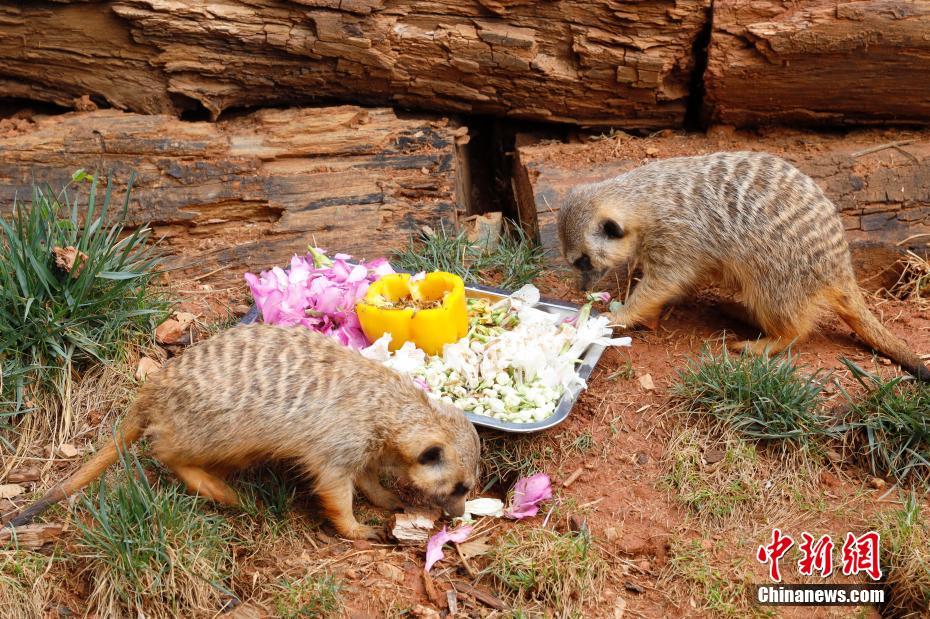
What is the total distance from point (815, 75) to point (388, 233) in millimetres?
3103

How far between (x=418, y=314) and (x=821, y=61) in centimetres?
337

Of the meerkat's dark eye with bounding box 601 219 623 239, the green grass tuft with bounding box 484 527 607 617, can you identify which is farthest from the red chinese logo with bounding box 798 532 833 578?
the meerkat's dark eye with bounding box 601 219 623 239

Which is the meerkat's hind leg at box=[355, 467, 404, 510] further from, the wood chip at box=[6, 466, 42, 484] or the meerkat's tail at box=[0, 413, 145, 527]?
the wood chip at box=[6, 466, 42, 484]

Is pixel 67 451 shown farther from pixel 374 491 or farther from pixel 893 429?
pixel 893 429

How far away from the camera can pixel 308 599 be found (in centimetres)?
335

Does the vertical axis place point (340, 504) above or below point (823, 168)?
below

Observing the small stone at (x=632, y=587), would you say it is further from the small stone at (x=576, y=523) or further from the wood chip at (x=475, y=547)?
the wood chip at (x=475, y=547)

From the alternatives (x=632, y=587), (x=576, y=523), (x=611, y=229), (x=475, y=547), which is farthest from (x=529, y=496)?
(x=611, y=229)

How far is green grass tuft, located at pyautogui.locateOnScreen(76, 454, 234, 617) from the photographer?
3256 millimetres

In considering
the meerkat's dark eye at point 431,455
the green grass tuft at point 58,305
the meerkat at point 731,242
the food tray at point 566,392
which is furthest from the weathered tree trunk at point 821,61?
the green grass tuft at point 58,305

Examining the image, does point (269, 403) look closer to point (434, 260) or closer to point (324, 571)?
point (324, 571)

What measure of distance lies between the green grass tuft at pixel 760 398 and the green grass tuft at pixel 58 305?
2985mm

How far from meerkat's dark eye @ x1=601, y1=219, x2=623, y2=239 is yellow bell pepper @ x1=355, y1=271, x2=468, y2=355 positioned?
968 mm

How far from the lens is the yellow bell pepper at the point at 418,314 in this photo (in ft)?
14.2
